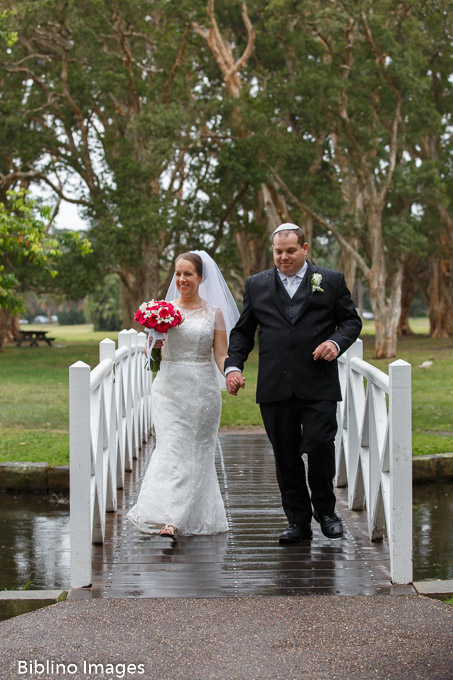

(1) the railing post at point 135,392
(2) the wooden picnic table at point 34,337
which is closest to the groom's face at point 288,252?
(1) the railing post at point 135,392

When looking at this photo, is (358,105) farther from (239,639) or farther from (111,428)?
(239,639)

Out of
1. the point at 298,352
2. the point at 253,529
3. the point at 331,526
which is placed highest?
the point at 298,352

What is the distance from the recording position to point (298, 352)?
576 centimetres

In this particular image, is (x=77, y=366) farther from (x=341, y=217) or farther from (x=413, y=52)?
(x=341, y=217)

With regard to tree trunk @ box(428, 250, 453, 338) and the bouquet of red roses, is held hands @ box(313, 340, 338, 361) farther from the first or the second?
tree trunk @ box(428, 250, 453, 338)

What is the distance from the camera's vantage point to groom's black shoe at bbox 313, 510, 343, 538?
6109mm

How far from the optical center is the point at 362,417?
21.4 feet

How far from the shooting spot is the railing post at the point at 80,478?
16.9 ft

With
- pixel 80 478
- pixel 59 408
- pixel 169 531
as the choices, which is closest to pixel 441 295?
pixel 59 408

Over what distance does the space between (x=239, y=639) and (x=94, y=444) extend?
179 centimetres

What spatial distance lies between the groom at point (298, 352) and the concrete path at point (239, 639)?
3.97 feet

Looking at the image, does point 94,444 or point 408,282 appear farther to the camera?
point 408,282

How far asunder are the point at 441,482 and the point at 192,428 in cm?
403

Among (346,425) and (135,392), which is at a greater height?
(135,392)
